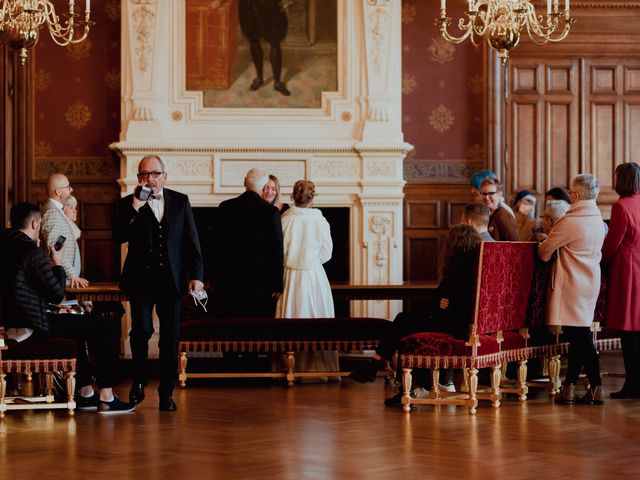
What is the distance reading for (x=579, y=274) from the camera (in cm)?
638

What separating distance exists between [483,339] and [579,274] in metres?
0.71

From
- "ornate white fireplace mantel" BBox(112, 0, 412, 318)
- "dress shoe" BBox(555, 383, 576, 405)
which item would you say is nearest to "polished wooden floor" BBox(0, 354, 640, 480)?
"dress shoe" BBox(555, 383, 576, 405)

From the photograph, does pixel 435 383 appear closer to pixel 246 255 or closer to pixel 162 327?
pixel 162 327

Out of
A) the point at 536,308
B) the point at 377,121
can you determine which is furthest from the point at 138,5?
the point at 536,308

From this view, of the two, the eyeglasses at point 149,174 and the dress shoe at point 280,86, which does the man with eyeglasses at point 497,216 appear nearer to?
the eyeglasses at point 149,174

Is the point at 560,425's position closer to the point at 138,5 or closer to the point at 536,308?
the point at 536,308

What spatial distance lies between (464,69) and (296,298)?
3.98 m

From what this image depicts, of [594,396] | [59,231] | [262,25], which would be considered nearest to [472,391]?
[594,396]

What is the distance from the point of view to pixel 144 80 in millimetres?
10047

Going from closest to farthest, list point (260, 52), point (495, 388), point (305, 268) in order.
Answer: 1. point (495, 388)
2. point (305, 268)
3. point (260, 52)

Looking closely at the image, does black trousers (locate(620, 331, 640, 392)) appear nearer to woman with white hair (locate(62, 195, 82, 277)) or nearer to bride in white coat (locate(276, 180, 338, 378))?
bride in white coat (locate(276, 180, 338, 378))

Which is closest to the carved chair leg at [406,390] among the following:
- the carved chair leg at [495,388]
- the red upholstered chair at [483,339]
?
the red upholstered chair at [483,339]

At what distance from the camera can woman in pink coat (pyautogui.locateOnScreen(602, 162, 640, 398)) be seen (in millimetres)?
6652

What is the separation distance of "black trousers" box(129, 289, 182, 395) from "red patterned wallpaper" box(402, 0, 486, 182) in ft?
16.4
